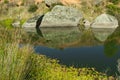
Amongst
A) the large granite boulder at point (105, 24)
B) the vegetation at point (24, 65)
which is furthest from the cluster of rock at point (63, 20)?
the vegetation at point (24, 65)

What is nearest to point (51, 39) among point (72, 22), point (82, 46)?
point (82, 46)

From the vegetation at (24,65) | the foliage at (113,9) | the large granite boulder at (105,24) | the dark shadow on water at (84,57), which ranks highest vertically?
the vegetation at (24,65)

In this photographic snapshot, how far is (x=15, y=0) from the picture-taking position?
189 ft

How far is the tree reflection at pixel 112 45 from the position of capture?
2613cm

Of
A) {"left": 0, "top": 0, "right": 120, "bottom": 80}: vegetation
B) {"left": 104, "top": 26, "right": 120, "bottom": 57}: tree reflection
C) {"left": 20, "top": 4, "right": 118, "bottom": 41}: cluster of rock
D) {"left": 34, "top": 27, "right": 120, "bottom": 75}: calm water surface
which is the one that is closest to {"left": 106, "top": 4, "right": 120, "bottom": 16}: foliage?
{"left": 20, "top": 4, "right": 118, "bottom": 41}: cluster of rock

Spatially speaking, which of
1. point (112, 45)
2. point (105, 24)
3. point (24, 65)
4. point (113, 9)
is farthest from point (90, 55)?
point (113, 9)

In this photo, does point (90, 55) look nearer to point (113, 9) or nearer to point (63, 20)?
point (63, 20)

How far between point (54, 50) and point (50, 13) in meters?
22.2

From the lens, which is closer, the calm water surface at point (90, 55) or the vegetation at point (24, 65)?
the vegetation at point (24, 65)

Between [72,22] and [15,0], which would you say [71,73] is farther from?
[15,0]

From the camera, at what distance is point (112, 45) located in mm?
30125

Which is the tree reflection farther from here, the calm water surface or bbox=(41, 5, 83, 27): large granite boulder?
bbox=(41, 5, 83, 27): large granite boulder

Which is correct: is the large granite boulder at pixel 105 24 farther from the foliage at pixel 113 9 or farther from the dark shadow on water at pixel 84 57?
the dark shadow on water at pixel 84 57

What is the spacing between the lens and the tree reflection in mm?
26127
